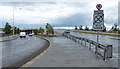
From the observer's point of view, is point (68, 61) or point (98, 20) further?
point (98, 20)

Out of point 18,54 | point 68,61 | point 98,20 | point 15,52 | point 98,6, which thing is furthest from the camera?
point 15,52

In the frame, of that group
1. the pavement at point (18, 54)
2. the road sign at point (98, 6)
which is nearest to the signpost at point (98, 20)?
→ the road sign at point (98, 6)

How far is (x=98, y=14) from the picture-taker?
11984 mm

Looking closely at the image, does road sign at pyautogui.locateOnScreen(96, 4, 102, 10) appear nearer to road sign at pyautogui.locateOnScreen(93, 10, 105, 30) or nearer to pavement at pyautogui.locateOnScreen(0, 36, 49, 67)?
road sign at pyautogui.locateOnScreen(93, 10, 105, 30)

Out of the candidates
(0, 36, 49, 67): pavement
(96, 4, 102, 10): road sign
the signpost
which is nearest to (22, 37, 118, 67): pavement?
(0, 36, 49, 67): pavement

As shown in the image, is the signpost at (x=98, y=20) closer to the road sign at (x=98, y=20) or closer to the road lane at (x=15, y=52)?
the road sign at (x=98, y=20)

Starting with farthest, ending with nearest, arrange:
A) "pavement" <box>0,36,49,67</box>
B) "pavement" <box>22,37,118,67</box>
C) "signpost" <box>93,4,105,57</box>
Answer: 1. "signpost" <box>93,4,105,57</box>
2. "pavement" <box>0,36,49,67</box>
3. "pavement" <box>22,37,118,67</box>

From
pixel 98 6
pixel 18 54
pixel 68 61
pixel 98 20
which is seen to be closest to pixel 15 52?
pixel 18 54

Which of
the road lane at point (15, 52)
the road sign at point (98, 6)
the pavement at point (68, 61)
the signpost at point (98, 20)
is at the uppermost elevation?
the road sign at point (98, 6)

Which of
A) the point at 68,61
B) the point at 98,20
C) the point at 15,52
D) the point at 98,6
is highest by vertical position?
the point at 98,6

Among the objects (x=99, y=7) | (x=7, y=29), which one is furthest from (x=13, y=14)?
(x=99, y=7)

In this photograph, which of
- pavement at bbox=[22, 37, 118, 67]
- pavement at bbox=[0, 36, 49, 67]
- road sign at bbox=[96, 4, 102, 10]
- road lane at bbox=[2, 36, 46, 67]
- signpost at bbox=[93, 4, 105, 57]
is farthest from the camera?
road lane at bbox=[2, 36, 46, 67]

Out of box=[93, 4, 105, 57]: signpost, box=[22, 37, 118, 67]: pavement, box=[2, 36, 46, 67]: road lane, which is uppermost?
box=[93, 4, 105, 57]: signpost

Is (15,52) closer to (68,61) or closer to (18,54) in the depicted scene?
(18,54)
